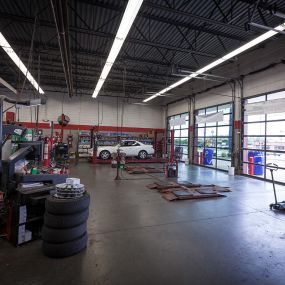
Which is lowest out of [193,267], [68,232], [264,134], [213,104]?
[193,267]

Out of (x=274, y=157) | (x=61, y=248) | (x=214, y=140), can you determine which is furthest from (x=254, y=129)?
(x=61, y=248)

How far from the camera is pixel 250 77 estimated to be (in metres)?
8.97

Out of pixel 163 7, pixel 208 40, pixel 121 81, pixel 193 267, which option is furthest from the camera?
pixel 121 81

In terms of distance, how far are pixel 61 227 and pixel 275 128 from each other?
819cm

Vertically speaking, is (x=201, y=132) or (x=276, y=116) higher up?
(x=276, y=116)

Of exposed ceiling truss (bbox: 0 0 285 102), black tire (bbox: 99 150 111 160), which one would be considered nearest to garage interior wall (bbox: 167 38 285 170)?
exposed ceiling truss (bbox: 0 0 285 102)

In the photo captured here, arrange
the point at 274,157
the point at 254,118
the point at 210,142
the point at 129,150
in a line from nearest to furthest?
1. the point at 254,118
2. the point at 274,157
3. the point at 210,142
4. the point at 129,150

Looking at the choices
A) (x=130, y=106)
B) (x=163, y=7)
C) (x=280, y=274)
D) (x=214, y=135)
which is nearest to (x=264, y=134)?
(x=214, y=135)

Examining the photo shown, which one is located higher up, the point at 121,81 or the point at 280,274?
the point at 121,81

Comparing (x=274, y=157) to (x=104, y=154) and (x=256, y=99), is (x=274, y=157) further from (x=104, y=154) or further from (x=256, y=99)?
(x=104, y=154)

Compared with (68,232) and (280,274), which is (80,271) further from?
(280,274)

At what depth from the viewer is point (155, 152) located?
15.7m

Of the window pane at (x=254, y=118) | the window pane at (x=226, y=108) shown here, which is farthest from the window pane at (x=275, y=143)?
the window pane at (x=226, y=108)

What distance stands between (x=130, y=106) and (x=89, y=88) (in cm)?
362
